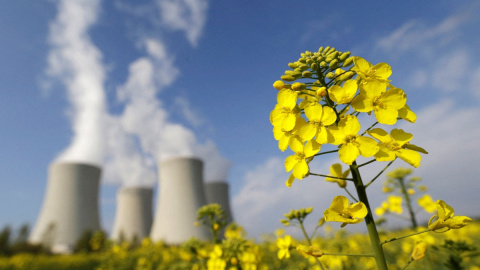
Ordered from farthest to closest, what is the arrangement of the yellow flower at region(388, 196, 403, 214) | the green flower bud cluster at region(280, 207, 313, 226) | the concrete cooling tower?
the concrete cooling tower
the yellow flower at region(388, 196, 403, 214)
the green flower bud cluster at region(280, 207, 313, 226)

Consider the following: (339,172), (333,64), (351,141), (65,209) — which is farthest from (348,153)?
(65,209)

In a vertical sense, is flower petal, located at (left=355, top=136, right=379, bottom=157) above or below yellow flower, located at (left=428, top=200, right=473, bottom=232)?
above

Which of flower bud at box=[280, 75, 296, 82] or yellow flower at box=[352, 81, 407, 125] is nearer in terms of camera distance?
yellow flower at box=[352, 81, 407, 125]

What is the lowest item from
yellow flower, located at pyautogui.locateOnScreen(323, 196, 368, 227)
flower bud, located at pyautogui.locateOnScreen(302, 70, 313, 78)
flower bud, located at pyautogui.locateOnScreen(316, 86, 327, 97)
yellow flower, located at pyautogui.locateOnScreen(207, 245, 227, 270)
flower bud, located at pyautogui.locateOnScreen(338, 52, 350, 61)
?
yellow flower, located at pyautogui.locateOnScreen(207, 245, 227, 270)

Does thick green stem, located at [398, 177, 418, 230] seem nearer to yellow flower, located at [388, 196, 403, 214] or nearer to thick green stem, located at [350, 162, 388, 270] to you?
yellow flower, located at [388, 196, 403, 214]

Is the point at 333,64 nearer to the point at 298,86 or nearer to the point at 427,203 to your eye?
the point at 298,86

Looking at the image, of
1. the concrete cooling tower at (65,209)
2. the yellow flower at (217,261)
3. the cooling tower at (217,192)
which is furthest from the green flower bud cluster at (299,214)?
the cooling tower at (217,192)

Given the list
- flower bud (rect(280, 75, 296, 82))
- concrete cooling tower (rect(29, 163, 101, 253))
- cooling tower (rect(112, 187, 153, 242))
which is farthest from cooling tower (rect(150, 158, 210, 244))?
flower bud (rect(280, 75, 296, 82))
